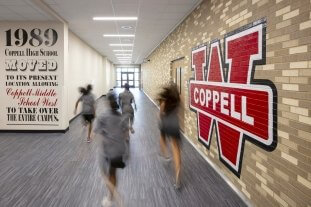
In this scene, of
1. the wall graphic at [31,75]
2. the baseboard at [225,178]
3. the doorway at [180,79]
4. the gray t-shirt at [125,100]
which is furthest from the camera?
the doorway at [180,79]

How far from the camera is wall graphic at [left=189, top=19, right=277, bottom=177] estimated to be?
3.16 metres

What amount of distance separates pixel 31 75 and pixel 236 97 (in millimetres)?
6157

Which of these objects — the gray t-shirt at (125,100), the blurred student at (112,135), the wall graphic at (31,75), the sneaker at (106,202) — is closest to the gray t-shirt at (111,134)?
the blurred student at (112,135)

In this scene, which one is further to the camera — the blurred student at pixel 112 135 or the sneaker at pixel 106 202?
the sneaker at pixel 106 202

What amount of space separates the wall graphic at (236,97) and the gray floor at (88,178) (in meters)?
0.52

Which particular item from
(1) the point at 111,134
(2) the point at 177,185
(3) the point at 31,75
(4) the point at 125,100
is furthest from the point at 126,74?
(1) the point at 111,134

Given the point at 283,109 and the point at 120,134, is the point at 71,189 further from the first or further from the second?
the point at 283,109

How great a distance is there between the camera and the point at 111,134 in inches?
126

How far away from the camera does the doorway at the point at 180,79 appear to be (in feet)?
25.5

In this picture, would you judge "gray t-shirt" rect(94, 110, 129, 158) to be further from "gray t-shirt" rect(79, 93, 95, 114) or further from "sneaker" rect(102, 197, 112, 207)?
"gray t-shirt" rect(79, 93, 95, 114)

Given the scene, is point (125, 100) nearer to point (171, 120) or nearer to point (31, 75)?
point (171, 120)

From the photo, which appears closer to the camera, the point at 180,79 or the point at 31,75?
the point at 31,75

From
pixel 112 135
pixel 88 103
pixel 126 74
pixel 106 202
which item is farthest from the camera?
pixel 126 74

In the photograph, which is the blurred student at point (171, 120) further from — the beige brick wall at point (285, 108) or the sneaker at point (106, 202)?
the sneaker at point (106, 202)
